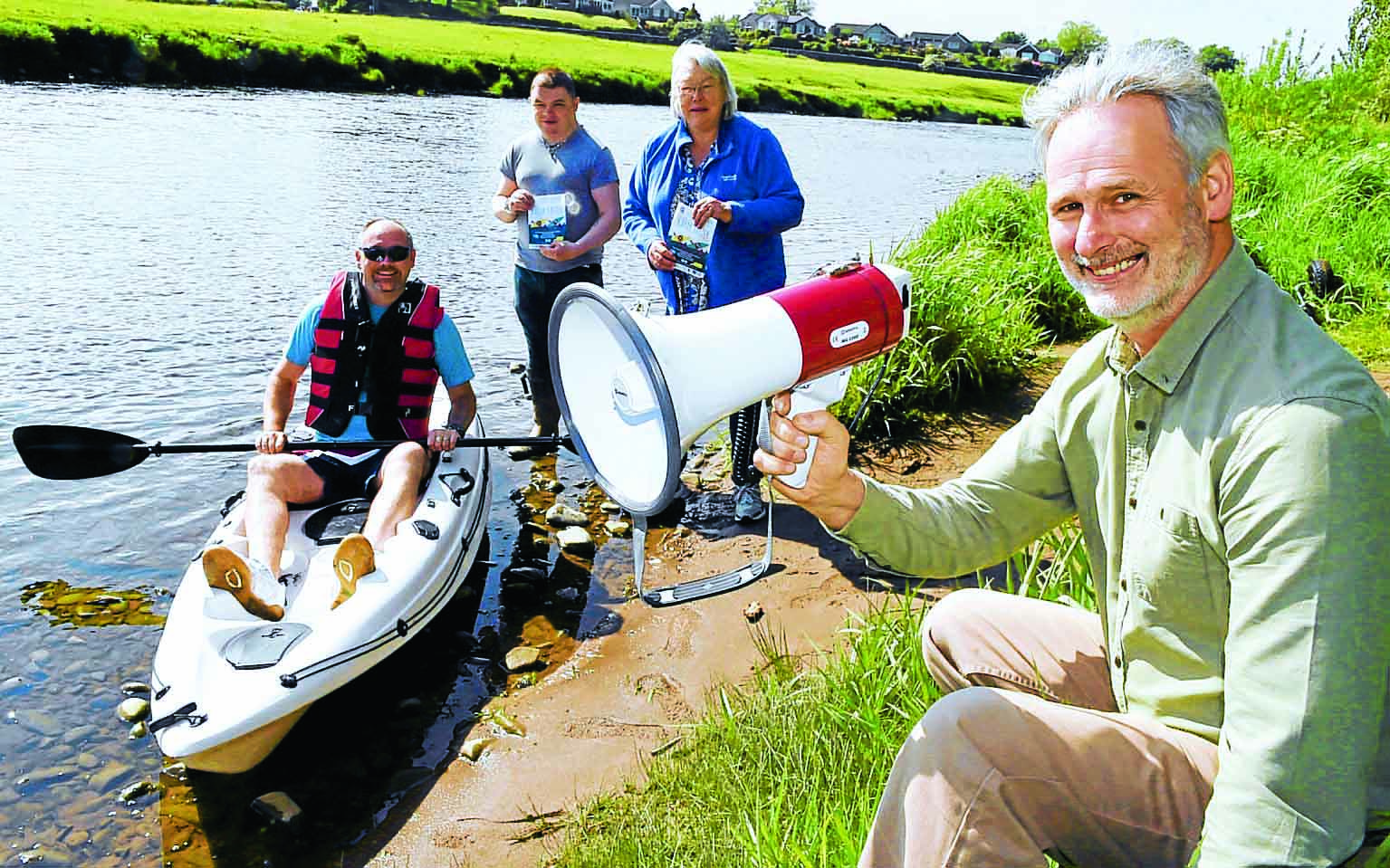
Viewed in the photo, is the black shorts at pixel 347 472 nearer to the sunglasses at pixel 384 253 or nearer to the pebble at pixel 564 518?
the sunglasses at pixel 384 253

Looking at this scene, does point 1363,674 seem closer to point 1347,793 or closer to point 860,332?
point 1347,793

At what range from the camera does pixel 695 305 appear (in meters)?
5.04

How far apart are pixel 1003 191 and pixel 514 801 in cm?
931

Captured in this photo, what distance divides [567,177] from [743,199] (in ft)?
4.39

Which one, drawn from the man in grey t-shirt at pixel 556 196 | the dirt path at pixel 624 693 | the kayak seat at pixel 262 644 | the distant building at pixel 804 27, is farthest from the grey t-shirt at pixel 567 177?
the distant building at pixel 804 27

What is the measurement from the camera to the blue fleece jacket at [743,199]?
489cm

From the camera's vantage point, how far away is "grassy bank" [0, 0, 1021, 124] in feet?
98.3

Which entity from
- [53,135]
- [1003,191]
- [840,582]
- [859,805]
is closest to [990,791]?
[859,805]

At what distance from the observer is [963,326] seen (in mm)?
6766

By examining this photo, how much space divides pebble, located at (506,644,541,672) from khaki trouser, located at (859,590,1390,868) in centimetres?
305

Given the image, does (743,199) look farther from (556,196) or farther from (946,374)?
(946,374)

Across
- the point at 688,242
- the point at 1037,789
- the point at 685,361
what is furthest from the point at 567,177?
the point at 1037,789

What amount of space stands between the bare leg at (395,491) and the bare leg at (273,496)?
0.30m

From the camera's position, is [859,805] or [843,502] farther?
[859,805]
